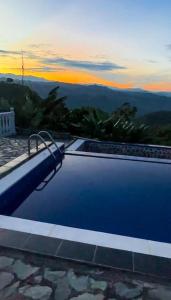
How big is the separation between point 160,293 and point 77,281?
0.71 metres

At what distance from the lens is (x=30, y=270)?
2.61 m

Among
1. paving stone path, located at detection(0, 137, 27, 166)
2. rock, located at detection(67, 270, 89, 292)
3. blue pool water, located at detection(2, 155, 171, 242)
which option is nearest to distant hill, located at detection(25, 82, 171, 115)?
paving stone path, located at detection(0, 137, 27, 166)

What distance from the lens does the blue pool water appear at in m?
4.54

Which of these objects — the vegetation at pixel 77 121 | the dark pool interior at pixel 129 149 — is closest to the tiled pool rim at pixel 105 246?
→ the dark pool interior at pixel 129 149

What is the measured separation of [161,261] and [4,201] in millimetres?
2712

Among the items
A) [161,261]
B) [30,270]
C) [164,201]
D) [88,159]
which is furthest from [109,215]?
[88,159]

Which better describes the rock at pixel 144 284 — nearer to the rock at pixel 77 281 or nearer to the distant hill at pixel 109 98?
the rock at pixel 77 281

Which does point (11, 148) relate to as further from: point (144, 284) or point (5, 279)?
point (144, 284)

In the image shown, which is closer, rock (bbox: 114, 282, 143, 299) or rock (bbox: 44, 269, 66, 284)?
rock (bbox: 114, 282, 143, 299)

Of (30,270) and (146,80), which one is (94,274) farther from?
(146,80)

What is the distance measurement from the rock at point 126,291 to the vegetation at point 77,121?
825cm

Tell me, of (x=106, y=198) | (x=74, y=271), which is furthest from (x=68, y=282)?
(x=106, y=198)

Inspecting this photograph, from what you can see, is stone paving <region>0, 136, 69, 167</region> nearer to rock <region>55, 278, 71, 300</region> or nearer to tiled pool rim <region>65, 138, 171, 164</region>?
tiled pool rim <region>65, 138, 171, 164</region>

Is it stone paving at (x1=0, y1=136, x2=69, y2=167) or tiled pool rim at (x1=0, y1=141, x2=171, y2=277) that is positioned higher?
stone paving at (x1=0, y1=136, x2=69, y2=167)
